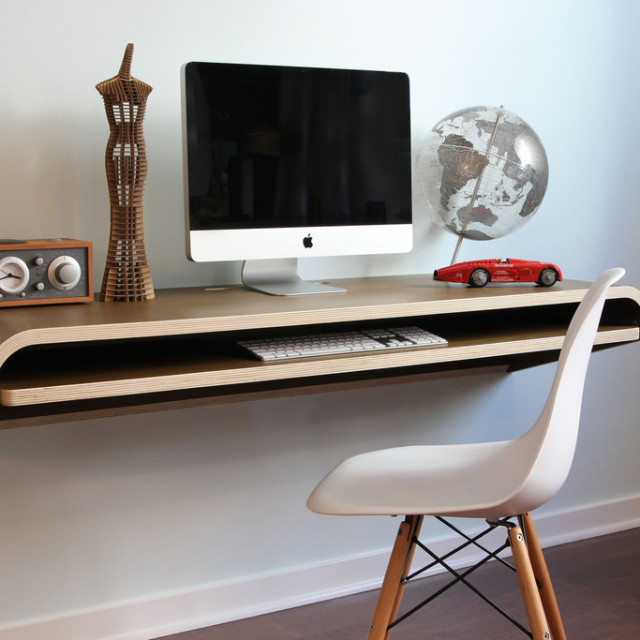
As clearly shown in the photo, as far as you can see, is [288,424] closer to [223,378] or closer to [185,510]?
[185,510]

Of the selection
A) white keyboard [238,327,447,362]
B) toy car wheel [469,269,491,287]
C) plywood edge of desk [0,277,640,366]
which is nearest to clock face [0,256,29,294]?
plywood edge of desk [0,277,640,366]

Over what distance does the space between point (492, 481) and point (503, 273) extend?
1.97 feet

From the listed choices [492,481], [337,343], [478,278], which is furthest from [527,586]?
[478,278]

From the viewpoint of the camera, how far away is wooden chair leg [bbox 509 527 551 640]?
A: 114 cm

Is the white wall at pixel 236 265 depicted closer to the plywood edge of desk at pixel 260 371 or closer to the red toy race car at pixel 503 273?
the red toy race car at pixel 503 273

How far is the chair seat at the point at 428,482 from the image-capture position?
1.16 m

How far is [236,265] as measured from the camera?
72.4 inches

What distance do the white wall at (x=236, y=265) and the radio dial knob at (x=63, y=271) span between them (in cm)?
28

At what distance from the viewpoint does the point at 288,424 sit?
1896 mm

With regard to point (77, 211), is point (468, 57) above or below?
above

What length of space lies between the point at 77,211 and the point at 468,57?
105 cm

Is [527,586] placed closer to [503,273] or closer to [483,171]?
[503,273]

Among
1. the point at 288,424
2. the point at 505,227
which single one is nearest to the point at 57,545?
the point at 288,424

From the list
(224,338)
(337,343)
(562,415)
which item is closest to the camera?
(562,415)
